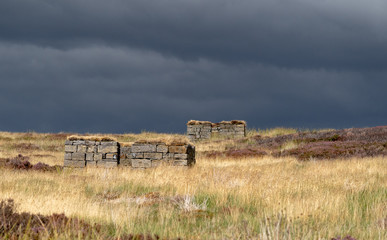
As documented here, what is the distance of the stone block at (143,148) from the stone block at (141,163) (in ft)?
1.25

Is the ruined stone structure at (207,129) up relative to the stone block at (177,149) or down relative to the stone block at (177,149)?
up

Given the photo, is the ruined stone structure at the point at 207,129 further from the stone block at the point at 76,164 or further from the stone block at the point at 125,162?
the stone block at the point at 76,164

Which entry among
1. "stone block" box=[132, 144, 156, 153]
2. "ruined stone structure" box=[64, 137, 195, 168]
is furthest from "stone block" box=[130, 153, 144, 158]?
"stone block" box=[132, 144, 156, 153]

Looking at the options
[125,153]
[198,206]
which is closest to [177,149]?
[125,153]

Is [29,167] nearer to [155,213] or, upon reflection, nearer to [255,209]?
[155,213]

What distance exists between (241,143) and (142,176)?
16.7 m

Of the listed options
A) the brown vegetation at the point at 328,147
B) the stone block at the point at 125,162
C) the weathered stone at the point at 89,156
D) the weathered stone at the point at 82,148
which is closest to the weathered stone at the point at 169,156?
the stone block at the point at 125,162

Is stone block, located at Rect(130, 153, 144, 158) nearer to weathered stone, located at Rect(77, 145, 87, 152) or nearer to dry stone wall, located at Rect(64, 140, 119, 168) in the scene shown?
dry stone wall, located at Rect(64, 140, 119, 168)

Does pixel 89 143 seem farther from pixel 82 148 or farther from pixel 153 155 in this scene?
pixel 153 155

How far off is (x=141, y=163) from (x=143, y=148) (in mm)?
577

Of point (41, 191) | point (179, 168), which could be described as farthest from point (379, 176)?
point (41, 191)

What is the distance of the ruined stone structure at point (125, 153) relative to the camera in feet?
47.0

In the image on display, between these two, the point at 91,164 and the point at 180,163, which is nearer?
the point at 180,163

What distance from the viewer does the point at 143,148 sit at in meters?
14.6
